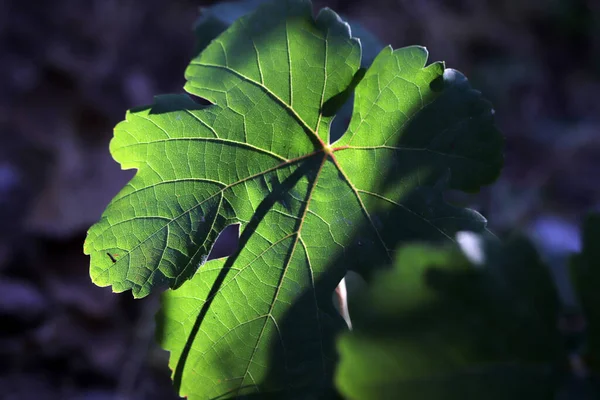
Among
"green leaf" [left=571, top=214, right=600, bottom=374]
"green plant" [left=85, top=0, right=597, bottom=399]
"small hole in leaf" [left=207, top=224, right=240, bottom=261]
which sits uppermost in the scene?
"green plant" [left=85, top=0, right=597, bottom=399]

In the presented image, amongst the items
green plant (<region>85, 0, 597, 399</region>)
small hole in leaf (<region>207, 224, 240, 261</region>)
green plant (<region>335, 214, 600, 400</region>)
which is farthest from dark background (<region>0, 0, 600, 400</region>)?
green plant (<region>335, 214, 600, 400</region>)

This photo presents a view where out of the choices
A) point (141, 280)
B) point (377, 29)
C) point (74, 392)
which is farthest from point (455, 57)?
point (141, 280)

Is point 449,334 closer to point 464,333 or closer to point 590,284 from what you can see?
point 464,333

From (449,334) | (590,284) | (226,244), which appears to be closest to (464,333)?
(449,334)

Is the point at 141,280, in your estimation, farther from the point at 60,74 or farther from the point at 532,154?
the point at 532,154

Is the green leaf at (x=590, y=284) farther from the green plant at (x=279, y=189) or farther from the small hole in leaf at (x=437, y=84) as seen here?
the small hole in leaf at (x=437, y=84)

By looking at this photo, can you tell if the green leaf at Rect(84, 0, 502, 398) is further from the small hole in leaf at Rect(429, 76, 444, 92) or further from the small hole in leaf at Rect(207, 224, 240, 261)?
the small hole in leaf at Rect(207, 224, 240, 261)

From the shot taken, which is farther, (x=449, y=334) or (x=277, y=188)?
(x=277, y=188)
